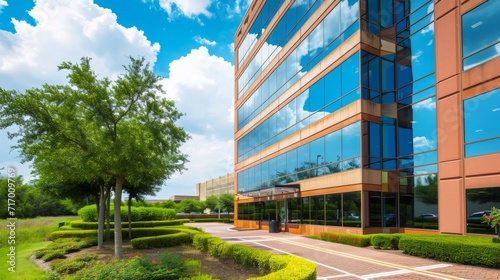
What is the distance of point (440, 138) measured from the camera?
52.9ft

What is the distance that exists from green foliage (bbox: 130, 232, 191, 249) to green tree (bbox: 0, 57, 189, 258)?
355 centimetres

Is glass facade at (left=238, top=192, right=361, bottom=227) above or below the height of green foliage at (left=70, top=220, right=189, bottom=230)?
above

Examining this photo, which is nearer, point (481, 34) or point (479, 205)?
point (479, 205)

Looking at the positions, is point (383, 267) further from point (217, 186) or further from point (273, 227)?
point (217, 186)

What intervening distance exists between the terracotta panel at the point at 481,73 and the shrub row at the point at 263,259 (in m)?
10.9

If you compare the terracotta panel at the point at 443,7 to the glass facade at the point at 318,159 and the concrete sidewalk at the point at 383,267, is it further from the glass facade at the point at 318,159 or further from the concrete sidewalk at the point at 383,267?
the concrete sidewalk at the point at 383,267

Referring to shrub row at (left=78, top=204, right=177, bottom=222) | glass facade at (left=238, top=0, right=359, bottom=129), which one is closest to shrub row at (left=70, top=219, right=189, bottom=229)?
shrub row at (left=78, top=204, right=177, bottom=222)

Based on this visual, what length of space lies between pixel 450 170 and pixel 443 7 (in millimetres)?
7571

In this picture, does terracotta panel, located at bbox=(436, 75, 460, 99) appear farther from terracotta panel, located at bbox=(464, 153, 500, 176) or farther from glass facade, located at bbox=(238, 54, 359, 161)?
glass facade, located at bbox=(238, 54, 359, 161)

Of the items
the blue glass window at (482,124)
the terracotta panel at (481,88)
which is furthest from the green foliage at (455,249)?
the terracotta panel at (481,88)

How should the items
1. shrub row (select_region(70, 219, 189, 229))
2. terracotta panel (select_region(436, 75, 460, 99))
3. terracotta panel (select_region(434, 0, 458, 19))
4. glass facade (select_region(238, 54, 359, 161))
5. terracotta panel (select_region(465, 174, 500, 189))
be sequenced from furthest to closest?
shrub row (select_region(70, 219, 189, 229)) < glass facade (select_region(238, 54, 359, 161)) < terracotta panel (select_region(434, 0, 458, 19)) < terracotta panel (select_region(436, 75, 460, 99)) < terracotta panel (select_region(465, 174, 500, 189))

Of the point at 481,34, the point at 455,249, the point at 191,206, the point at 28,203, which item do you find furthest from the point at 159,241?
the point at 191,206

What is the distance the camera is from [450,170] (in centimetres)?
1536

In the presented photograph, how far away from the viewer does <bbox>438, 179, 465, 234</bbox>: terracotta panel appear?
48.3 ft
